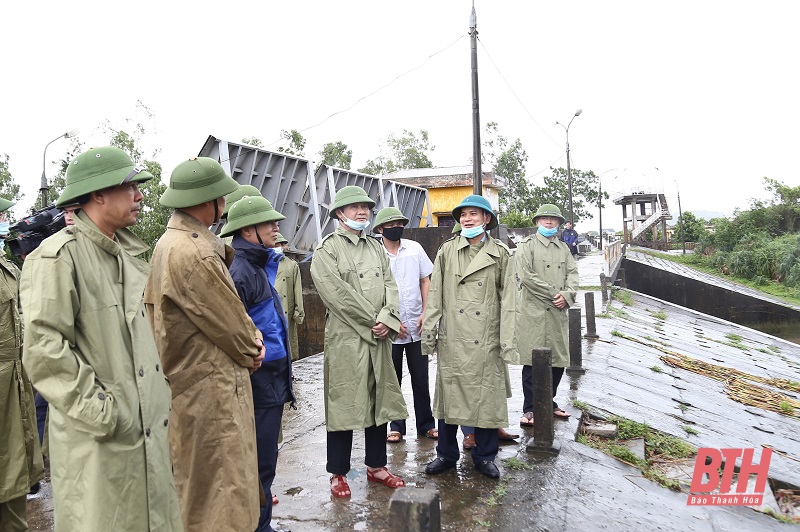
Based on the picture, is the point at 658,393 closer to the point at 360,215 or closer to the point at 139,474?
the point at 360,215

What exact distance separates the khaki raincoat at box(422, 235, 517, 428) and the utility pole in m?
7.13

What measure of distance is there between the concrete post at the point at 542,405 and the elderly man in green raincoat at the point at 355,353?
149cm

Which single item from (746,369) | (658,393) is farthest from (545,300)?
(746,369)

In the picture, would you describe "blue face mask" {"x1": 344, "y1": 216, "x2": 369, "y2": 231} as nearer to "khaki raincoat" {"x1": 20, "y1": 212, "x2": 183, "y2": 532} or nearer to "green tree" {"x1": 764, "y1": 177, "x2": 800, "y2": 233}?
"khaki raincoat" {"x1": 20, "y1": 212, "x2": 183, "y2": 532}

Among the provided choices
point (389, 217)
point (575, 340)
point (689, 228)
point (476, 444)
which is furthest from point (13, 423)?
point (689, 228)

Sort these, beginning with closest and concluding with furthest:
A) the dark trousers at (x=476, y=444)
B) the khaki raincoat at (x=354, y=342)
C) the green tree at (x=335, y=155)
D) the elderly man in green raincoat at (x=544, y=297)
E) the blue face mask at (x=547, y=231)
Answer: the khaki raincoat at (x=354, y=342)
the dark trousers at (x=476, y=444)
the elderly man in green raincoat at (x=544, y=297)
the blue face mask at (x=547, y=231)
the green tree at (x=335, y=155)

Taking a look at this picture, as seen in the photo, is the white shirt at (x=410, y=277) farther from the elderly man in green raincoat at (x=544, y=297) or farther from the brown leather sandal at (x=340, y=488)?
the brown leather sandal at (x=340, y=488)

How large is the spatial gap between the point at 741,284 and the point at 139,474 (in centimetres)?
3434

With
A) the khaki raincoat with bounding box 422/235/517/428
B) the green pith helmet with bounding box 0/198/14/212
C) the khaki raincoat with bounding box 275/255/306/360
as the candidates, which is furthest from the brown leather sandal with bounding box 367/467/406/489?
the green pith helmet with bounding box 0/198/14/212

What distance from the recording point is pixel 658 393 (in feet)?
31.9

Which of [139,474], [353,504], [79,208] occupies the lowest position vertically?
[353,504]

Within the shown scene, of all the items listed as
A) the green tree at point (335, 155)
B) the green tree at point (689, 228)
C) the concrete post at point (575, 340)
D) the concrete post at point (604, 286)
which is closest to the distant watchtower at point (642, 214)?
the green tree at point (689, 228)

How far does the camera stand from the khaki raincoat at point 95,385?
2.19 m

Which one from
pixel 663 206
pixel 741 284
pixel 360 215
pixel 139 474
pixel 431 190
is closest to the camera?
pixel 139 474
